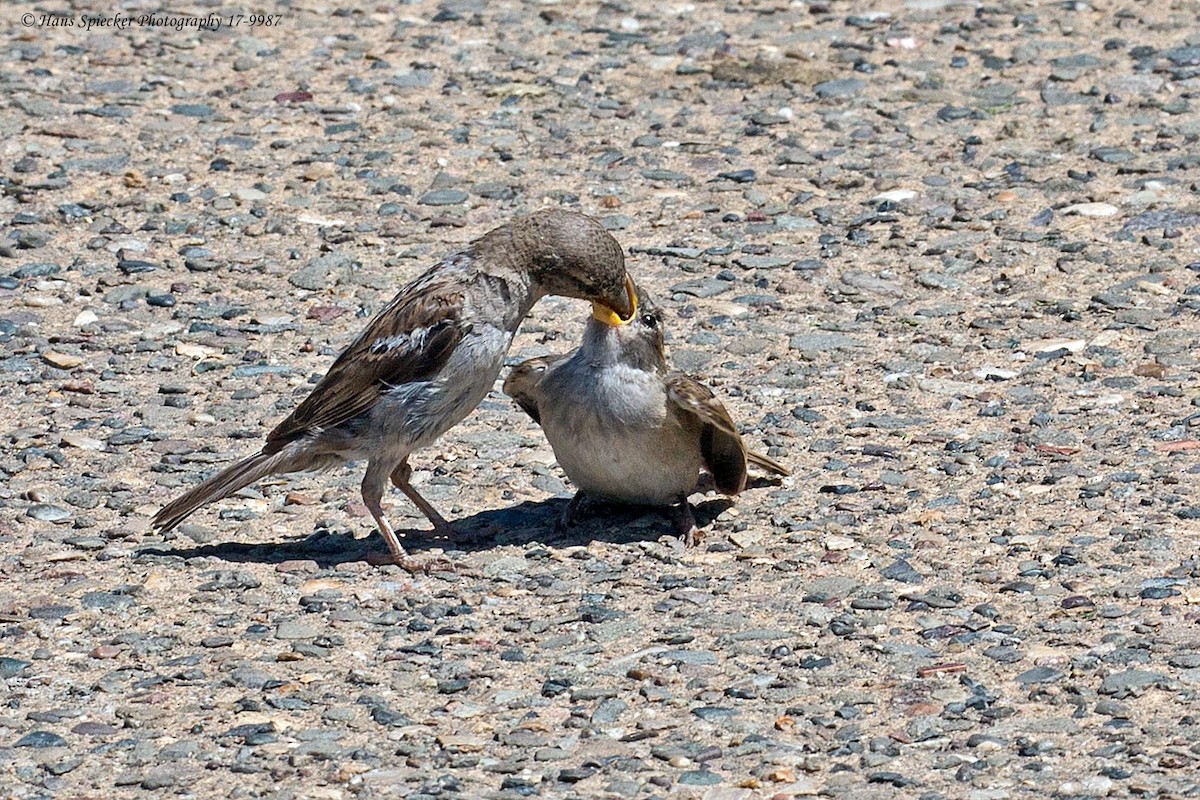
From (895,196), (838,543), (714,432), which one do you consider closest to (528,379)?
(714,432)

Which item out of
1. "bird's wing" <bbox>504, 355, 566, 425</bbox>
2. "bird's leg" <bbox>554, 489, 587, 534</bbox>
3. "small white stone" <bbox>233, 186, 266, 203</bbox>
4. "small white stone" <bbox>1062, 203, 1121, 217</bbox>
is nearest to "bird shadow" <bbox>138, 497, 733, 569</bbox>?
"bird's leg" <bbox>554, 489, 587, 534</bbox>

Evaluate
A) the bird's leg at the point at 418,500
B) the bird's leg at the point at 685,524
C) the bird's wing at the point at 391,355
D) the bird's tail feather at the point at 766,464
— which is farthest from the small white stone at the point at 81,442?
the bird's tail feather at the point at 766,464

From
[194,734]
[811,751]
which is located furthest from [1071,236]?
[194,734]

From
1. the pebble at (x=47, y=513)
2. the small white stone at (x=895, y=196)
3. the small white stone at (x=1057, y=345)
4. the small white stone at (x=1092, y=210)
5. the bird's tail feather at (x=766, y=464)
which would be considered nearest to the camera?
the pebble at (x=47, y=513)

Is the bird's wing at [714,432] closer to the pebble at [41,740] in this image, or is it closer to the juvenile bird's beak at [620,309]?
the juvenile bird's beak at [620,309]

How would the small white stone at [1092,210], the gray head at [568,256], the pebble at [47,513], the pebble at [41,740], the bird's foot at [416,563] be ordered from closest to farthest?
1. the pebble at [41,740]
2. the gray head at [568,256]
3. the bird's foot at [416,563]
4. the pebble at [47,513]
5. the small white stone at [1092,210]

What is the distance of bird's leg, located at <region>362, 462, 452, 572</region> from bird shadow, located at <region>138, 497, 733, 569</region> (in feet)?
0.38

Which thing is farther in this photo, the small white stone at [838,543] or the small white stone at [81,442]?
the small white stone at [81,442]

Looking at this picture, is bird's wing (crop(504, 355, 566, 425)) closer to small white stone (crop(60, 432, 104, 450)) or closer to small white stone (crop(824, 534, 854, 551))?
small white stone (crop(824, 534, 854, 551))

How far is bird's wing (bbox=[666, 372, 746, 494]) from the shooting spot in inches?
275

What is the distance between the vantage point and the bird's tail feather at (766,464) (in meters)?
7.42

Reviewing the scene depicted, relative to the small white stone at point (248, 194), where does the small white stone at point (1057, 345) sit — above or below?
above

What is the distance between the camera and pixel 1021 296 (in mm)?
9328

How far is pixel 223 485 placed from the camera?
23.1 feet
